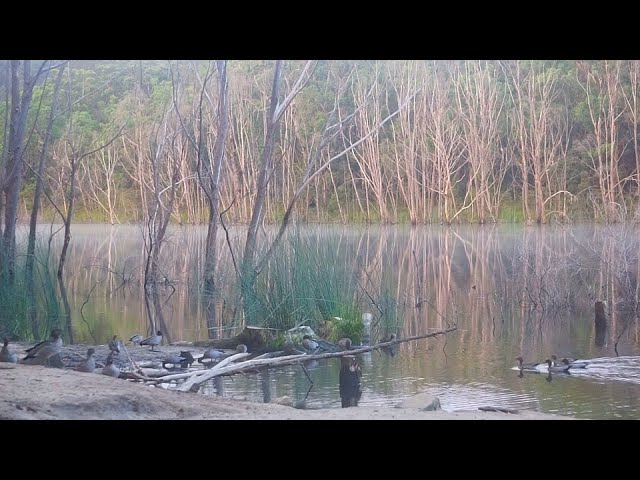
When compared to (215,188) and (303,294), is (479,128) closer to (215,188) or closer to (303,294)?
(215,188)

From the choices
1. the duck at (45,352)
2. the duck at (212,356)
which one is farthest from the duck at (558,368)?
the duck at (45,352)

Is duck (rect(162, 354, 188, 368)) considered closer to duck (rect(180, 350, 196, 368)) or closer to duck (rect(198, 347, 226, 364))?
duck (rect(180, 350, 196, 368))

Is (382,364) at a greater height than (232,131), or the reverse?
(232,131)

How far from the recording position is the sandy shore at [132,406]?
174 inches

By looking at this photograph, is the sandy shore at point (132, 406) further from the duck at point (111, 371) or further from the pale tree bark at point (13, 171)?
the pale tree bark at point (13, 171)

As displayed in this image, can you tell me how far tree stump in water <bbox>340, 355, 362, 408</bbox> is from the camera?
18.0ft

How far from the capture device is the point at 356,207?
21.6 metres

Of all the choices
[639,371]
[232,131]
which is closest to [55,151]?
[232,131]

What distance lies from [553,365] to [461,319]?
7.68 ft

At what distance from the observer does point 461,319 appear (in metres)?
8.40

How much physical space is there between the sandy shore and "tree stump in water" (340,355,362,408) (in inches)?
19.9

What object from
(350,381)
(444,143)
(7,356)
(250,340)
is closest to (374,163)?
(444,143)
